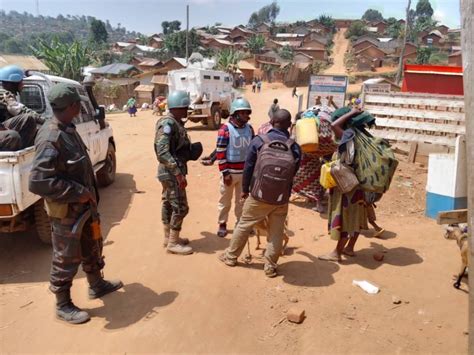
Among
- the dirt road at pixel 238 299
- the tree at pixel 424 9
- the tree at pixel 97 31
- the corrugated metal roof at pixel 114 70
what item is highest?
the tree at pixel 424 9

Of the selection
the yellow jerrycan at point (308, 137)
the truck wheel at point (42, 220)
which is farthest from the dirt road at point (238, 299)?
the yellow jerrycan at point (308, 137)

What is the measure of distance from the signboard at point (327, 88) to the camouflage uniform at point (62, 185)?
27.4 ft

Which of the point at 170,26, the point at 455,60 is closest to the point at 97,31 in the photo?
the point at 170,26

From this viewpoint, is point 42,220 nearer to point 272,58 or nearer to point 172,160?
point 172,160

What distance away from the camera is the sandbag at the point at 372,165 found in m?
4.11

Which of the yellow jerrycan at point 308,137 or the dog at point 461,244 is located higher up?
the yellow jerrycan at point 308,137

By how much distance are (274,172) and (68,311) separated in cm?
207

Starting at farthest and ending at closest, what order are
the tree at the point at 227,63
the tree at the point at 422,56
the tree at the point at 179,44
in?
the tree at the point at 179,44, the tree at the point at 422,56, the tree at the point at 227,63

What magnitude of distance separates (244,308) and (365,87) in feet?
29.1

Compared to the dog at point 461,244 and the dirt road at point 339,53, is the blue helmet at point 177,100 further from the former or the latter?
the dirt road at point 339,53

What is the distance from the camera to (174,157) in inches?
169

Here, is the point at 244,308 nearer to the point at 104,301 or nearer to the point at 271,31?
the point at 104,301

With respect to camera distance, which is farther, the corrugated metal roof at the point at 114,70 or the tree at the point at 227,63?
the tree at the point at 227,63

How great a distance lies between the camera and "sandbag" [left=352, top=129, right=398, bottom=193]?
4.11m
